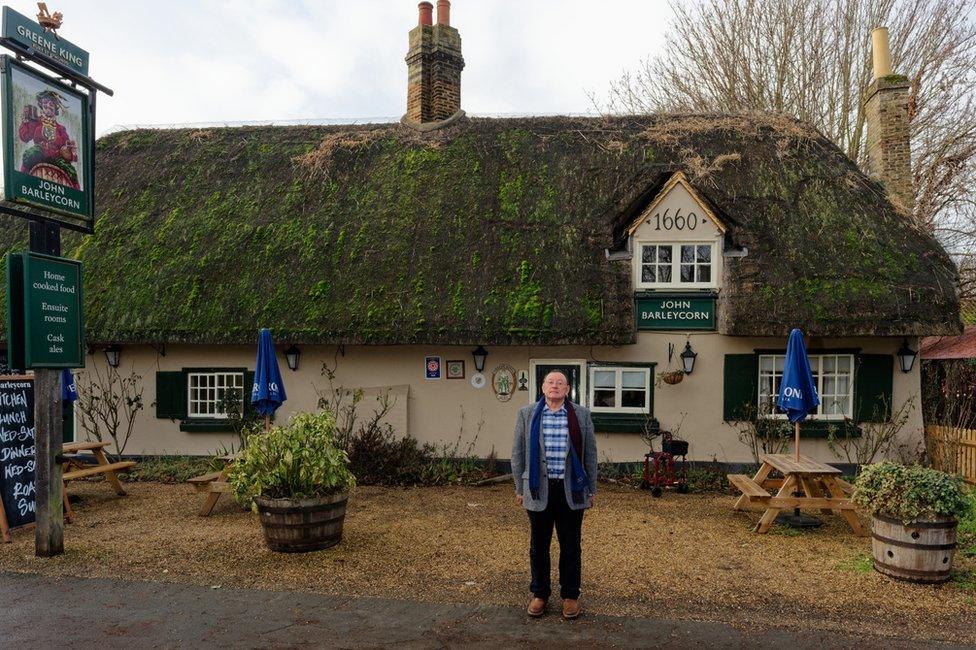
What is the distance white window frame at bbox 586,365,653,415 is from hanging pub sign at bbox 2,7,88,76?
26.9 ft

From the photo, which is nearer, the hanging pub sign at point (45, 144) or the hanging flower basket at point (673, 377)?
the hanging pub sign at point (45, 144)

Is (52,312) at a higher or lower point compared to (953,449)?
higher

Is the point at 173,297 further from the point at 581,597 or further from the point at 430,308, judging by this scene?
the point at 581,597

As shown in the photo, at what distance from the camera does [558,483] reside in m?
5.17

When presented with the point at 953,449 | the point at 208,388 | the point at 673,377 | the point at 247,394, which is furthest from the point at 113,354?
the point at 953,449

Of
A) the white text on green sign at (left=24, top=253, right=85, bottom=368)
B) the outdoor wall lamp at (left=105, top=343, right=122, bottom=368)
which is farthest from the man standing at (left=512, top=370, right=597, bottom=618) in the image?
the outdoor wall lamp at (left=105, top=343, right=122, bottom=368)

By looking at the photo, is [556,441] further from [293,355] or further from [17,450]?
[293,355]

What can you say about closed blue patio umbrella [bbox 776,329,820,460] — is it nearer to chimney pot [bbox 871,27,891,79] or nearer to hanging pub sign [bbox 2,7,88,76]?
chimney pot [bbox 871,27,891,79]

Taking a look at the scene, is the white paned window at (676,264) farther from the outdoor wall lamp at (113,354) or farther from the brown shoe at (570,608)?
the outdoor wall lamp at (113,354)

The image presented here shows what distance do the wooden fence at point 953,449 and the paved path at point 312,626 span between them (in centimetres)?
689

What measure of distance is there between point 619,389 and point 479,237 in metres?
3.69

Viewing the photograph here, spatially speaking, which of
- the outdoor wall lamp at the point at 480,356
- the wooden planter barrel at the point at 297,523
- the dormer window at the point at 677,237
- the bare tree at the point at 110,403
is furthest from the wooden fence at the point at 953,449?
the bare tree at the point at 110,403

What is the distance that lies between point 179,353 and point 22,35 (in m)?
6.65

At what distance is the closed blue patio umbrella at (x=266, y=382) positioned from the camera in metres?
8.69
